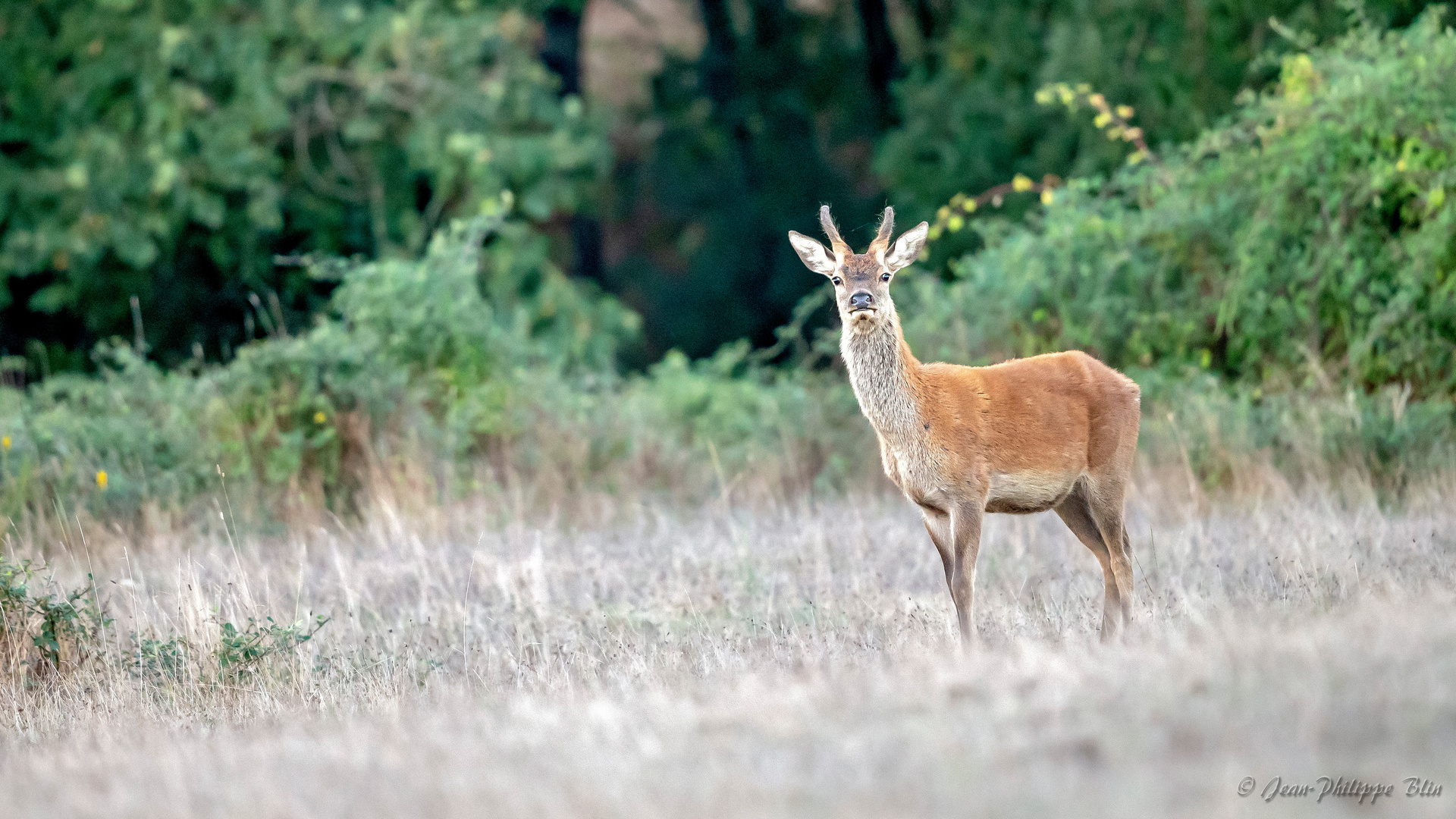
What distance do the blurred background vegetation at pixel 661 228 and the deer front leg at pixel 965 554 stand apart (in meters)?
4.93

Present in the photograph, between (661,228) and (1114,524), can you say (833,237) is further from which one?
(661,228)

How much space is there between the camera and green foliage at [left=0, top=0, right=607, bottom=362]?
1822 cm

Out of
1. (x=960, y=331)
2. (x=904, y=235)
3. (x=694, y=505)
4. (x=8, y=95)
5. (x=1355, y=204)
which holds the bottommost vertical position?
(x=694, y=505)

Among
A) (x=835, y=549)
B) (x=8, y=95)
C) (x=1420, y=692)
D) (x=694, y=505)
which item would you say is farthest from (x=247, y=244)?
(x=1420, y=692)

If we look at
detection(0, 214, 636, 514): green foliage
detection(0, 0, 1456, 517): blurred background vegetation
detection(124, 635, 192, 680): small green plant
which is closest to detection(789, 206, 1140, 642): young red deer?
detection(124, 635, 192, 680): small green plant

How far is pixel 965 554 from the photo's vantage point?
6.86 m

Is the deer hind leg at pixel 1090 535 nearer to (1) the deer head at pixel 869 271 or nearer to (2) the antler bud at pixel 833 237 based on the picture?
(1) the deer head at pixel 869 271

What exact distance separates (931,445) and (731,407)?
27.3 ft

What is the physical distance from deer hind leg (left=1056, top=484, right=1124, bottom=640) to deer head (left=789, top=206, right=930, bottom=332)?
1.30 meters

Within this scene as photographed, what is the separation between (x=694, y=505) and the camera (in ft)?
41.4

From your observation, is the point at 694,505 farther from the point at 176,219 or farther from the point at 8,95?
the point at 8,95

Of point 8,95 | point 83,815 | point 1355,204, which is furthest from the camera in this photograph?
point 8,95

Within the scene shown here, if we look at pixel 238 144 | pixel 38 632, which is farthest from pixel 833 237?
pixel 238 144

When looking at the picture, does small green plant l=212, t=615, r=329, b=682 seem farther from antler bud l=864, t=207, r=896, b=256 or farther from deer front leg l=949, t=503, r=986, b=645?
antler bud l=864, t=207, r=896, b=256
